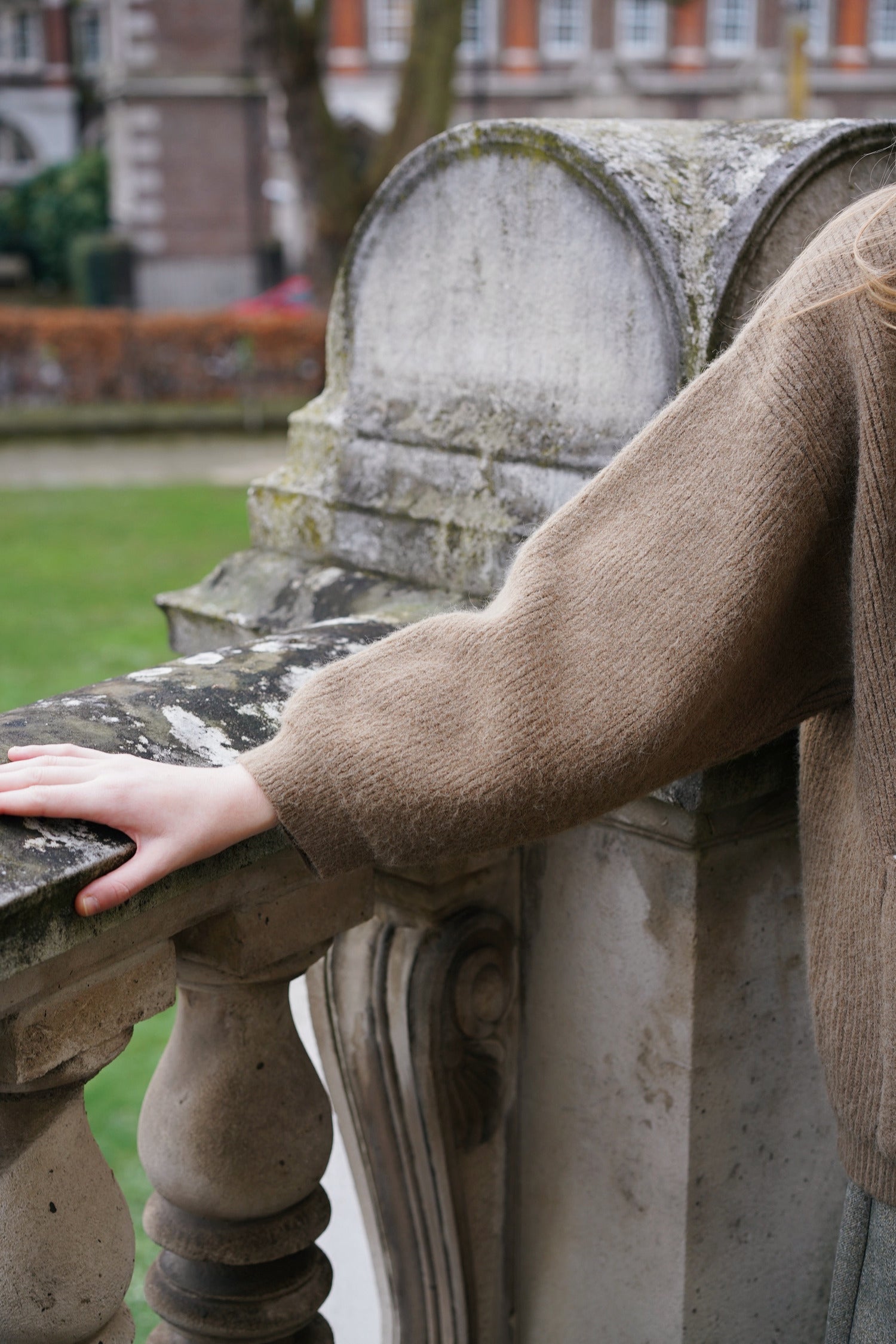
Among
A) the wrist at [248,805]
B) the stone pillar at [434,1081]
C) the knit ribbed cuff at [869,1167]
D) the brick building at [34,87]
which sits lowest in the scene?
the stone pillar at [434,1081]

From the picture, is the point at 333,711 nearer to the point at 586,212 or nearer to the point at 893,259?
the point at 893,259

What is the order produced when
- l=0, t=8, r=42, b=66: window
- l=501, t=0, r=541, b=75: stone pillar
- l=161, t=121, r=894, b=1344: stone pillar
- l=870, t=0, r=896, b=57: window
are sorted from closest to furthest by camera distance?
1. l=161, t=121, r=894, b=1344: stone pillar
2. l=501, t=0, r=541, b=75: stone pillar
3. l=870, t=0, r=896, b=57: window
4. l=0, t=8, r=42, b=66: window

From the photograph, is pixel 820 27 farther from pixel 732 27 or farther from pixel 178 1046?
pixel 178 1046

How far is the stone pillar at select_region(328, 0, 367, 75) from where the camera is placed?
33750 millimetres

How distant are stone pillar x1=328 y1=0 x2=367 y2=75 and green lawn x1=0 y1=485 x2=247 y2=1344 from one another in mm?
24366

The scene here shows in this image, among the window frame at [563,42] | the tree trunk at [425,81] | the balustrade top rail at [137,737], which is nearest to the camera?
the balustrade top rail at [137,737]

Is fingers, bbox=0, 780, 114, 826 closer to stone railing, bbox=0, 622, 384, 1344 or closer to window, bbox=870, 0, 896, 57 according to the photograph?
stone railing, bbox=0, 622, 384, 1344

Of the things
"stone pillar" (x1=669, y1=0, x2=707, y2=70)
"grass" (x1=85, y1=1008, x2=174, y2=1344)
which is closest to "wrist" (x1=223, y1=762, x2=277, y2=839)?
"grass" (x1=85, y1=1008, x2=174, y2=1344)

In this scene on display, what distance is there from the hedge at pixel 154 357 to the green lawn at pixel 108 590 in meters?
5.38

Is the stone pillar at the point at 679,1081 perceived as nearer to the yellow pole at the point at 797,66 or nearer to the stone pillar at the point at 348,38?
the yellow pole at the point at 797,66

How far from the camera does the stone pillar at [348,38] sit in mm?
33750

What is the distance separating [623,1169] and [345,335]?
1.14 m

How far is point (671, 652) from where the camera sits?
1188 millimetres

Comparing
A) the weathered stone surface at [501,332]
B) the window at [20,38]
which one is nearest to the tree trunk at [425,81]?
the weathered stone surface at [501,332]
